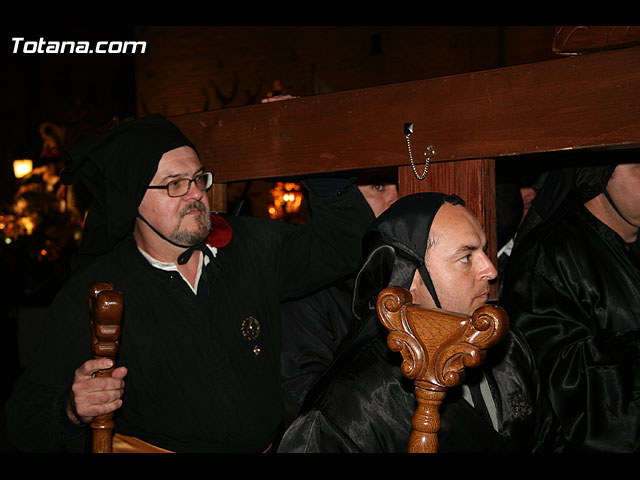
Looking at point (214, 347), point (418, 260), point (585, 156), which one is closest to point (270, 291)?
point (214, 347)

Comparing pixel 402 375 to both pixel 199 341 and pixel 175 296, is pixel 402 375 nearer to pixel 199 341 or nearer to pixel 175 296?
pixel 199 341

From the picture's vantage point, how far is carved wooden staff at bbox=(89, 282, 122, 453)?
6.56ft

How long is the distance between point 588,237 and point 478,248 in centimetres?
109

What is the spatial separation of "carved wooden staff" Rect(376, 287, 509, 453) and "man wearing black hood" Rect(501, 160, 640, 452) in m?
1.38

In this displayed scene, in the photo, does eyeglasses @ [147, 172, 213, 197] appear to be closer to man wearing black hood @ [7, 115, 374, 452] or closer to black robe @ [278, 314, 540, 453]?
man wearing black hood @ [7, 115, 374, 452]

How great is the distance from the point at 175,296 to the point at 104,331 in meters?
0.93

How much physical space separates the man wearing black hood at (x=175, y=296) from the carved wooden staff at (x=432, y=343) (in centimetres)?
151

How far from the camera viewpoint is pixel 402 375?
2.33 meters

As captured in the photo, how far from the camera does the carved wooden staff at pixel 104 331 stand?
6.56ft

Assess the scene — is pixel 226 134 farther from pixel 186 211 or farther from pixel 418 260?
pixel 418 260

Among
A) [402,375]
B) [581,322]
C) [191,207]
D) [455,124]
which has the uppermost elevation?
[455,124]

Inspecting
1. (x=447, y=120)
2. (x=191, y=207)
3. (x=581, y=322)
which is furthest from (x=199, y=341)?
(x=581, y=322)

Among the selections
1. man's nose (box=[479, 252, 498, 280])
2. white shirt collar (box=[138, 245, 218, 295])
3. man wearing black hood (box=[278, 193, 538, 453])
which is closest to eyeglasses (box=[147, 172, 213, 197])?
white shirt collar (box=[138, 245, 218, 295])

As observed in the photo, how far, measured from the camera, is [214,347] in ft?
9.59
